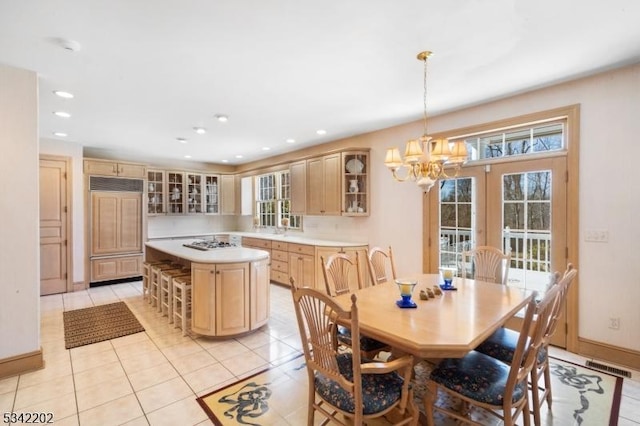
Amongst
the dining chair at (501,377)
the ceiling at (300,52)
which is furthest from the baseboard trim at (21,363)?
the dining chair at (501,377)

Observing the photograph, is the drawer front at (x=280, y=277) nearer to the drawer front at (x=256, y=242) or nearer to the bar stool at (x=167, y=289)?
the drawer front at (x=256, y=242)

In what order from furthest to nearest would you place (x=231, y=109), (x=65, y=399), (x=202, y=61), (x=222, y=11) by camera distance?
(x=231, y=109) < (x=202, y=61) < (x=65, y=399) < (x=222, y=11)

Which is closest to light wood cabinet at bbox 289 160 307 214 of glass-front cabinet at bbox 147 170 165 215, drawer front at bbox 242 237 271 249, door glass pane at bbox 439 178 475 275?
drawer front at bbox 242 237 271 249

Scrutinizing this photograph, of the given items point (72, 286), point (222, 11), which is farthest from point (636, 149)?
point (72, 286)

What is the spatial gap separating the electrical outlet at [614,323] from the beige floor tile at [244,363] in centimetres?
317

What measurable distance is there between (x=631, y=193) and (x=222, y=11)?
11.8ft

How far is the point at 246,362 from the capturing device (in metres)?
2.81

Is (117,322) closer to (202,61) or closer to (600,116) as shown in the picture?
(202,61)

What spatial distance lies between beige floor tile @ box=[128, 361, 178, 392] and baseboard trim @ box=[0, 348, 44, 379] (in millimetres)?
871

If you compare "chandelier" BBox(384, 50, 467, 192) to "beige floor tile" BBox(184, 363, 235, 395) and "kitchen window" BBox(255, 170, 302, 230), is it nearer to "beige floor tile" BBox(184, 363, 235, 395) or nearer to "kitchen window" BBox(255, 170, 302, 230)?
"beige floor tile" BBox(184, 363, 235, 395)

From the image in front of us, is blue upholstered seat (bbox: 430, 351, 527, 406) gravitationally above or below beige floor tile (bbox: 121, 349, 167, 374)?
above

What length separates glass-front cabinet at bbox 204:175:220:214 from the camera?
23.7 feet

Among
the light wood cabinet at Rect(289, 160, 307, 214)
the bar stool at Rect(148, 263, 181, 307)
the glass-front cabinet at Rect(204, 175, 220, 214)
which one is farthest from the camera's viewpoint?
the glass-front cabinet at Rect(204, 175, 220, 214)

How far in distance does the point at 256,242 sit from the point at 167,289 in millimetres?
2432
